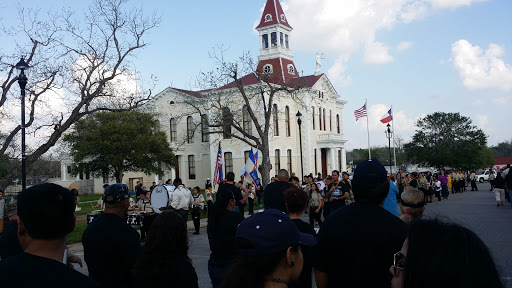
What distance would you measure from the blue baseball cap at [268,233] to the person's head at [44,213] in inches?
37.8

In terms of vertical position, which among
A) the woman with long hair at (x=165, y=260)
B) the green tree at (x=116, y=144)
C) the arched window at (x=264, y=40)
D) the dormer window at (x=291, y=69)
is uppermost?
the arched window at (x=264, y=40)

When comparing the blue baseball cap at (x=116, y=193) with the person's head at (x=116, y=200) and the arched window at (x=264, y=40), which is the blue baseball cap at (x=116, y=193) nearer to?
the person's head at (x=116, y=200)

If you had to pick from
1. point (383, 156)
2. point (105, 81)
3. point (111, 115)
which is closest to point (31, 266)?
point (105, 81)

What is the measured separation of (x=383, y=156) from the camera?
12169 cm

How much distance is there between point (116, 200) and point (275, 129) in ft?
157

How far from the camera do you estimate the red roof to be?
183ft

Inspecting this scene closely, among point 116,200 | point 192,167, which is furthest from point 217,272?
point 192,167

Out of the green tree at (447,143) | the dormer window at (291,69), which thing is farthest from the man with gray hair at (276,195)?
the green tree at (447,143)

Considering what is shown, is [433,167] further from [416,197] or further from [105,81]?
[416,197]

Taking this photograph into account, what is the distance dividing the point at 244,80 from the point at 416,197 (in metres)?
51.1

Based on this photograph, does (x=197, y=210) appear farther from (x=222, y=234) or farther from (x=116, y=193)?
(x=116, y=193)

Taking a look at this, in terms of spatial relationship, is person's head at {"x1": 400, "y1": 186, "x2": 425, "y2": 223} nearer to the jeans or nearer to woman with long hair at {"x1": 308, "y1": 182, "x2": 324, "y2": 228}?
the jeans

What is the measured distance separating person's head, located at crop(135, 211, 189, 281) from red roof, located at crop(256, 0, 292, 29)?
53946 mm

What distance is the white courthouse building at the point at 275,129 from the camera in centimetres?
5319
